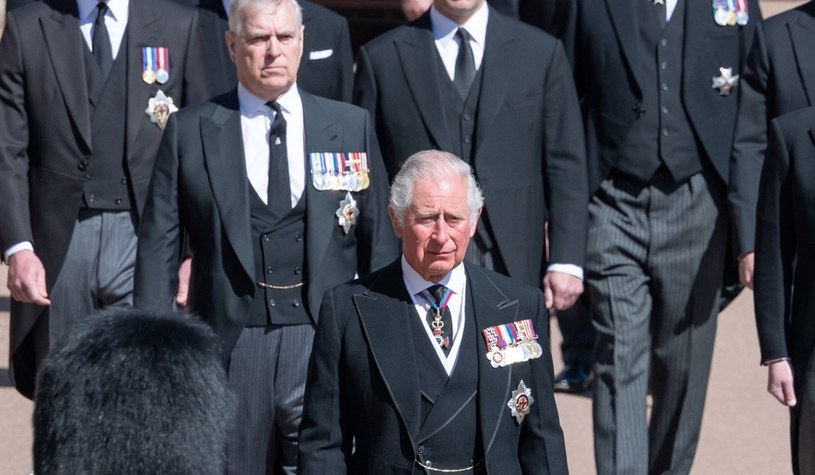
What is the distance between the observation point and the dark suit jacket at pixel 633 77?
689cm

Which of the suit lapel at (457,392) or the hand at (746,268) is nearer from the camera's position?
the suit lapel at (457,392)

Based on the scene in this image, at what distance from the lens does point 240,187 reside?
5977 mm

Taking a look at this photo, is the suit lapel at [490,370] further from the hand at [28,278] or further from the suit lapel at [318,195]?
the hand at [28,278]

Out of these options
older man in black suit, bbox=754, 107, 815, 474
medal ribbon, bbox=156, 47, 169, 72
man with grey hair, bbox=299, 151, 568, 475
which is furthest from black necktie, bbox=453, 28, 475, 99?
man with grey hair, bbox=299, 151, 568, 475

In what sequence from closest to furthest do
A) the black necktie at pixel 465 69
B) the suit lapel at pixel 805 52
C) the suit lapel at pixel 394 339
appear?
the suit lapel at pixel 394 339
the suit lapel at pixel 805 52
the black necktie at pixel 465 69

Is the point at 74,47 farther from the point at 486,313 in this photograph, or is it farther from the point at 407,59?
the point at 486,313

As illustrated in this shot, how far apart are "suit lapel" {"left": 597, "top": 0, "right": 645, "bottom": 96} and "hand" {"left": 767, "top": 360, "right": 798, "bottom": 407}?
1307 millimetres

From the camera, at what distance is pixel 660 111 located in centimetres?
687

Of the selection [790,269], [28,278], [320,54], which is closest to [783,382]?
[790,269]

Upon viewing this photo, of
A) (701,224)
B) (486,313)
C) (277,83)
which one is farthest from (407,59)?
(486,313)

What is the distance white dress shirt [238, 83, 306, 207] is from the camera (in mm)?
6023

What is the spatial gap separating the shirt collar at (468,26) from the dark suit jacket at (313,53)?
56 centimetres

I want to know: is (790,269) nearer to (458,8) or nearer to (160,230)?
(458,8)

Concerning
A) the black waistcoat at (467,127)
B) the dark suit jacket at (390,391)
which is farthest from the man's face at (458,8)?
the dark suit jacket at (390,391)
